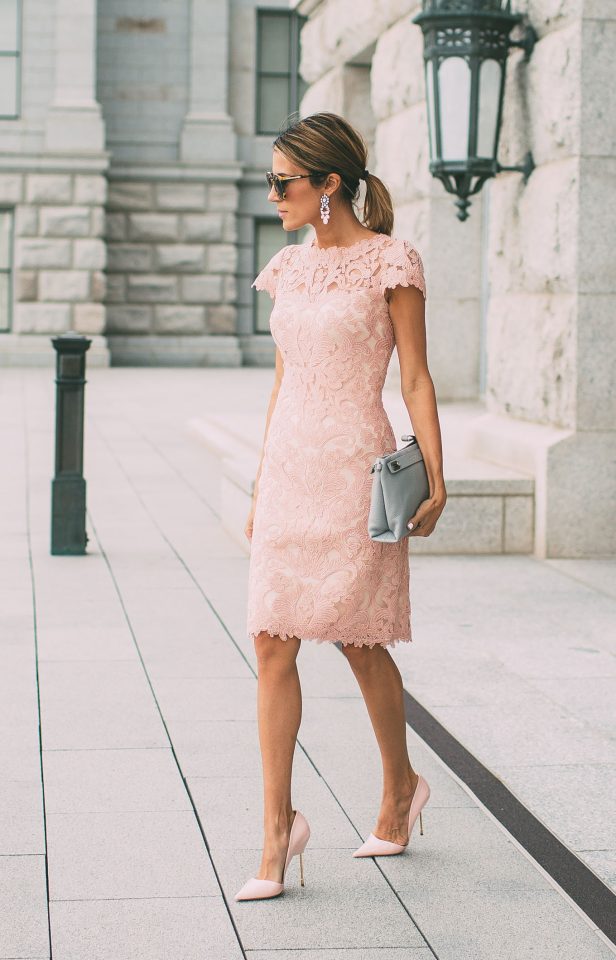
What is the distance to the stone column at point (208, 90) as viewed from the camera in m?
26.6

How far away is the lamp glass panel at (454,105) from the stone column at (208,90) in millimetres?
18189

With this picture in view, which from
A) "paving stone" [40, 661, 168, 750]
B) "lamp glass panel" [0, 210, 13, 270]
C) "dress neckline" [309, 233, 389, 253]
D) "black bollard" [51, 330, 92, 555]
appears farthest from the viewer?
"lamp glass panel" [0, 210, 13, 270]

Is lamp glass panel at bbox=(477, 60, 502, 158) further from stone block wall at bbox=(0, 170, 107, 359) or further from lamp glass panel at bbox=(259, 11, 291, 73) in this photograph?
lamp glass panel at bbox=(259, 11, 291, 73)

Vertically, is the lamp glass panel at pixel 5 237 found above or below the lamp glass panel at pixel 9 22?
below

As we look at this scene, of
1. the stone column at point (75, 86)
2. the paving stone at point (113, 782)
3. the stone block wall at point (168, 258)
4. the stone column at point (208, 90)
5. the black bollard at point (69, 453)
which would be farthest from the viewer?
the stone column at point (208, 90)

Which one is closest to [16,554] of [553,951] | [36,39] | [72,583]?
[72,583]

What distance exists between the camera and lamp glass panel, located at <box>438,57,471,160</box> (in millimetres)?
8633

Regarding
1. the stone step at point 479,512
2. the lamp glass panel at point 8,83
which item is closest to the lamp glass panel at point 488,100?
the stone step at point 479,512

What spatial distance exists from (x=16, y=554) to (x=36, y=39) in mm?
19447

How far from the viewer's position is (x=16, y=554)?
8.33 metres

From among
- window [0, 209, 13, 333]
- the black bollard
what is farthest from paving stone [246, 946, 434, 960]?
window [0, 209, 13, 333]

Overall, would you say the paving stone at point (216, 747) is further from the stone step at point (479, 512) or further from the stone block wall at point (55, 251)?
the stone block wall at point (55, 251)

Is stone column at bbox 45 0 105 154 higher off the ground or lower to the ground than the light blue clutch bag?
higher

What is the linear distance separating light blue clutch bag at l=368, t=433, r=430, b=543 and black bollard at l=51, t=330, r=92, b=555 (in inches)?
190
